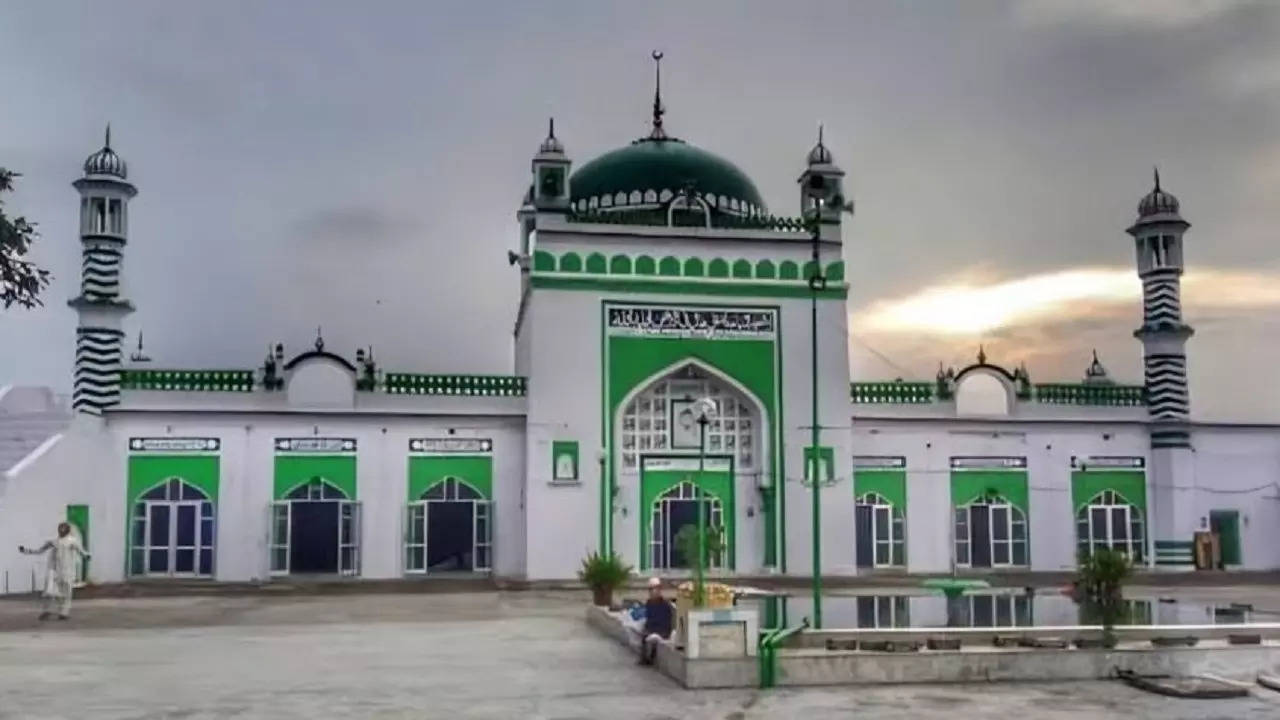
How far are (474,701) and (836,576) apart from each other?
15.0 metres

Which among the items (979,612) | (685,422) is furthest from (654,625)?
(685,422)

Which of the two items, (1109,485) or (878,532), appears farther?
(1109,485)

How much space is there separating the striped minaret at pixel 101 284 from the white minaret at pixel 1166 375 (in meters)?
20.5

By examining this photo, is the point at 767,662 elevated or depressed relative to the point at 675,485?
depressed

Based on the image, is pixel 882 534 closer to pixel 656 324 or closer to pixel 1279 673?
pixel 656 324

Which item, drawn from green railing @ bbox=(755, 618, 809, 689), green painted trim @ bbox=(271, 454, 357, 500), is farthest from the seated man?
green painted trim @ bbox=(271, 454, 357, 500)

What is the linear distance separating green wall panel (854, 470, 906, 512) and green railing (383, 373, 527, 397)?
692 centimetres

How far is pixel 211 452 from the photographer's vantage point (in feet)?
73.2

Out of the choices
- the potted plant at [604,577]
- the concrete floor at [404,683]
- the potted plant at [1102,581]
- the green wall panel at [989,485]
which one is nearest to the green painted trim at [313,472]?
the concrete floor at [404,683]

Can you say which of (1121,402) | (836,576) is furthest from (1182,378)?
(836,576)

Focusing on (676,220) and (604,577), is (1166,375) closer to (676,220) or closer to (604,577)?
(676,220)

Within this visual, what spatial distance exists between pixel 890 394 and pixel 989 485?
2.74m

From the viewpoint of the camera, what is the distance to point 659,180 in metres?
26.4

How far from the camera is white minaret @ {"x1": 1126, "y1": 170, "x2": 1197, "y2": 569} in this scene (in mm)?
25000
